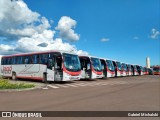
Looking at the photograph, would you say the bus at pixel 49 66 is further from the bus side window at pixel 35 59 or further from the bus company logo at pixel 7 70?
the bus company logo at pixel 7 70

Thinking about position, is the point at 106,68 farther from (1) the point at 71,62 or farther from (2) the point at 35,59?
(2) the point at 35,59

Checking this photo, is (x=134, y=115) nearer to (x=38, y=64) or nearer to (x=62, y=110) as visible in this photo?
(x=62, y=110)

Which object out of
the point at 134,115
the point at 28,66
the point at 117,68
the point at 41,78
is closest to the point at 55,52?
the point at 41,78

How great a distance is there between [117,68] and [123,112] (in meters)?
28.3

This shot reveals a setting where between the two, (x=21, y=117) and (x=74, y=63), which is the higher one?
(x=74, y=63)

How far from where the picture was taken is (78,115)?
7.59 metres

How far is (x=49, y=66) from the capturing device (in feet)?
68.8

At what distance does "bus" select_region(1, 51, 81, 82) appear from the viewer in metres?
20.3

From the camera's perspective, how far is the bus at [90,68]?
86.6ft

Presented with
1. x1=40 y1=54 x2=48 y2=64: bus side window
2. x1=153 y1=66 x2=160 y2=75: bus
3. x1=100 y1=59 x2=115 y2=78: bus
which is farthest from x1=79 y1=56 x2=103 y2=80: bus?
x1=153 y1=66 x2=160 y2=75: bus

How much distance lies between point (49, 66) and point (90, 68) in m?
6.71

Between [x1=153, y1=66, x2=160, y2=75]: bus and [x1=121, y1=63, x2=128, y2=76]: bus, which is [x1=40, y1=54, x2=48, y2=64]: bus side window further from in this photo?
[x1=153, y1=66, x2=160, y2=75]: bus

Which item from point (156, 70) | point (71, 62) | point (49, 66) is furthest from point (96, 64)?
point (156, 70)

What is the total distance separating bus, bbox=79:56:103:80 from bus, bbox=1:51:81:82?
485 centimetres
